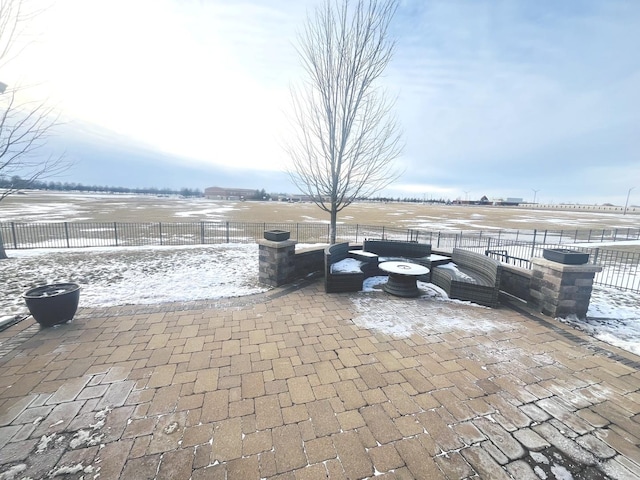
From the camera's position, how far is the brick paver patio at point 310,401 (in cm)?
228

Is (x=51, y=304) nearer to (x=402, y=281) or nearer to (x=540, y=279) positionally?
(x=402, y=281)

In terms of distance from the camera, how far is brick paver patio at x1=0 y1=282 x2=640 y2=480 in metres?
2.28

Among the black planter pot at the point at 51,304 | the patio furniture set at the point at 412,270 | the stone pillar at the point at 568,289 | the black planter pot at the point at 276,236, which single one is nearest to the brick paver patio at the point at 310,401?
the black planter pot at the point at 51,304

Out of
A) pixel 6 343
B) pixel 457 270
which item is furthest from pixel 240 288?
pixel 457 270

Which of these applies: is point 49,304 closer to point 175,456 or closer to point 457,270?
point 175,456

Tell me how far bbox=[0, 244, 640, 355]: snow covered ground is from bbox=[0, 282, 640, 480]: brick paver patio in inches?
31.3

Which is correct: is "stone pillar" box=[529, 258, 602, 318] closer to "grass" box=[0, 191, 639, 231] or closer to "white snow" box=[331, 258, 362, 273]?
"white snow" box=[331, 258, 362, 273]

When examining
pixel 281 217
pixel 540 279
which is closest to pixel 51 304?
pixel 540 279

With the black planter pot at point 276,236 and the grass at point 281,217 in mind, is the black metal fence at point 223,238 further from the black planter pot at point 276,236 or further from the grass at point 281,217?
the black planter pot at point 276,236

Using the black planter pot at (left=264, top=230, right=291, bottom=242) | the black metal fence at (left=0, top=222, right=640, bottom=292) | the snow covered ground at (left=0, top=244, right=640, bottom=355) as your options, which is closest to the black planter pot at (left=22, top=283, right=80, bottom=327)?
the snow covered ground at (left=0, top=244, right=640, bottom=355)

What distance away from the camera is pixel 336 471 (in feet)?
7.22

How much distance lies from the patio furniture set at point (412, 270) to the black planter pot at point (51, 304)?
15.3ft

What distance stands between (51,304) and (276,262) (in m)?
3.98

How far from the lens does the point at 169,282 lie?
7.00 m
